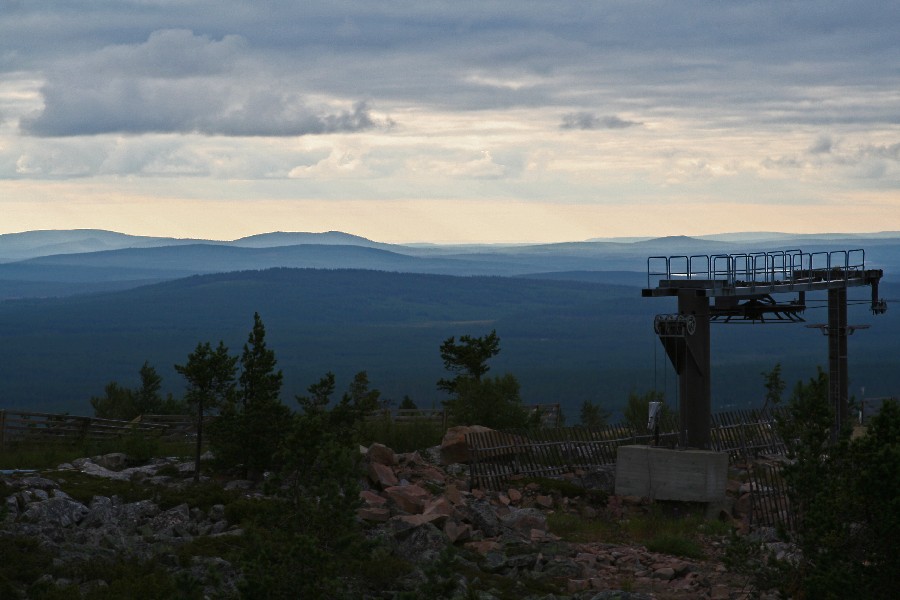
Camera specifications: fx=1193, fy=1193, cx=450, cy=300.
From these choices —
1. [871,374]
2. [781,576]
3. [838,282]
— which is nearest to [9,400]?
[871,374]

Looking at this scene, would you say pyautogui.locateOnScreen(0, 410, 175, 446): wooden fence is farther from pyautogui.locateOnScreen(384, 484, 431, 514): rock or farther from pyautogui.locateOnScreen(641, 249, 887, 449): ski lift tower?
pyautogui.locateOnScreen(641, 249, 887, 449): ski lift tower

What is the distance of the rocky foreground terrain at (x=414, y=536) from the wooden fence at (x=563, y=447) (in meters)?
1.70

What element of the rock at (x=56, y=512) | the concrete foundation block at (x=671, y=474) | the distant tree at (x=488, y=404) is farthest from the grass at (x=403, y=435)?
the rock at (x=56, y=512)

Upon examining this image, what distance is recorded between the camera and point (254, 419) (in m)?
25.7

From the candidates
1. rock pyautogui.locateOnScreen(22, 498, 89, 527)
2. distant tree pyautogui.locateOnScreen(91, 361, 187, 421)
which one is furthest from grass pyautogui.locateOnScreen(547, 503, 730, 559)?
distant tree pyautogui.locateOnScreen(91, 361, 187, 421)

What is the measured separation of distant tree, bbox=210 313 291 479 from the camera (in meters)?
25.6

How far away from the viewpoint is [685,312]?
3042cm

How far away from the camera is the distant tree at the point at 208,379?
2578cm

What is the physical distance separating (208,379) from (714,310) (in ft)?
45.4

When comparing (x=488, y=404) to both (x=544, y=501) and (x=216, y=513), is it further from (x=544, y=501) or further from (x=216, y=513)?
(x=216, y=513)

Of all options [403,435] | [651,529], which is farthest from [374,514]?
[403,435]

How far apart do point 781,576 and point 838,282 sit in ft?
64.8

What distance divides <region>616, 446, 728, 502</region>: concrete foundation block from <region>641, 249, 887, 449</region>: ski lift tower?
6.24ft

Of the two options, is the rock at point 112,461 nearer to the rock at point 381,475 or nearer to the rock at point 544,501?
the rock at point 381,475
